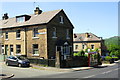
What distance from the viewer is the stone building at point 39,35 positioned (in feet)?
98.0

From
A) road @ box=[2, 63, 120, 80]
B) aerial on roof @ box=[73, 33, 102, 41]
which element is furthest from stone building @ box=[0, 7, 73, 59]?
aerial on roof @ box=[73, 33, 102, 41]

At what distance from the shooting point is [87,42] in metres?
55.9

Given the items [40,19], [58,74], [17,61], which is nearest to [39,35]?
[40,19]

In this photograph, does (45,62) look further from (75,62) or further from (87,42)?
(87,42)

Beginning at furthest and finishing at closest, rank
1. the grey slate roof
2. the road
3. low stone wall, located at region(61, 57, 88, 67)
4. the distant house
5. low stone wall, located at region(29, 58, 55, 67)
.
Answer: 1. the distant house
2. the grey slate roof
3. low stone wall, located at region(61, 57, 88, 67)
4. low stone wall, located at region(29, 58, 55, 67)
5. the road

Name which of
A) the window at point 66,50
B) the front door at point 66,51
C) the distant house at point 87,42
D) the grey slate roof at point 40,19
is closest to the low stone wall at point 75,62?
the front door at point 66,51

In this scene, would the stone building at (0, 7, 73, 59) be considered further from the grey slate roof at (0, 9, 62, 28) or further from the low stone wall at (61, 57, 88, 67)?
the low stone wall at (61, 57, 88, 67)

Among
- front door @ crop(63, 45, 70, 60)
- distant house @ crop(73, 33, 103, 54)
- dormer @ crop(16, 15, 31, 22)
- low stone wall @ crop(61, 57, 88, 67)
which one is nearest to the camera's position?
low stone wall @ crop(61, 57, 88, 67)

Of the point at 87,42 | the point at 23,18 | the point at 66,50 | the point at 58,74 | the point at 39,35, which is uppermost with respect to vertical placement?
the point at 23,18

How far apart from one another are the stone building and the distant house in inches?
800

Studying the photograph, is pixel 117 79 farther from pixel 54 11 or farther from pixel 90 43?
pixel 90 43

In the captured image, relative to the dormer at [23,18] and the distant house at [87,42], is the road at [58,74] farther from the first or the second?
the distant house at [87,42]

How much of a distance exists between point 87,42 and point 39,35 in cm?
2875

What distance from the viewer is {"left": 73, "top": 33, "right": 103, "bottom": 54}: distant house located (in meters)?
53.9
